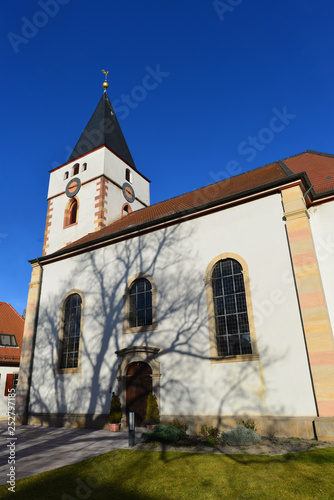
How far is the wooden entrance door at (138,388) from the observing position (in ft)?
40.7

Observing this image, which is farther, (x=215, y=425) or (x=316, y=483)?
(x=215, y=425)

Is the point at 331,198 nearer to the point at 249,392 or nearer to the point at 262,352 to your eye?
the point at 262,352

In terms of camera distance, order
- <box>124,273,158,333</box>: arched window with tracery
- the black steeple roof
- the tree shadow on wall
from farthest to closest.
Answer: the black steeple roof → <box>124,273,158,333</box>: arched window with tracery → the tree shadow on wall

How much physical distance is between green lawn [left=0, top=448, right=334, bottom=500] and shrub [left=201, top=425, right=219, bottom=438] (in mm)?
2570

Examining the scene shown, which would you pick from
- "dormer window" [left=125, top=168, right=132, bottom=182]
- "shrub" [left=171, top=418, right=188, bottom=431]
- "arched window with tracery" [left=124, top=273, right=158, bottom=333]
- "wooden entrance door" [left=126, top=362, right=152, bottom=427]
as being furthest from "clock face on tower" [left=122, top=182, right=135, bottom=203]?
"shrub" [left=171, top=418, right=188, bottom=431]

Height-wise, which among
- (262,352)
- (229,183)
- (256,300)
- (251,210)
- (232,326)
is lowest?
(262,352)

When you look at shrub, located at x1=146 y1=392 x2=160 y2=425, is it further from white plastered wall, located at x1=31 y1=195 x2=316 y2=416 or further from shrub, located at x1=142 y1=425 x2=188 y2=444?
shrub, located at x1=142 y1=425 x2=188 y2=444

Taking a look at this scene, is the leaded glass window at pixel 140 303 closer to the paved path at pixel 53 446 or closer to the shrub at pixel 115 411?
the shrub at pixel 115 411

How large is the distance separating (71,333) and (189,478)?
1091 cm

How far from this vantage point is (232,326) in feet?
37.5

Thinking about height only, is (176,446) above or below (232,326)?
below

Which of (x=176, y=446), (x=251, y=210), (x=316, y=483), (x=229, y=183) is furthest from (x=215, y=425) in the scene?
(x=229, y=183)

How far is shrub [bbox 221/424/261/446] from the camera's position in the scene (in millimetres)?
8625

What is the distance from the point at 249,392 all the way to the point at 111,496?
5958mm
